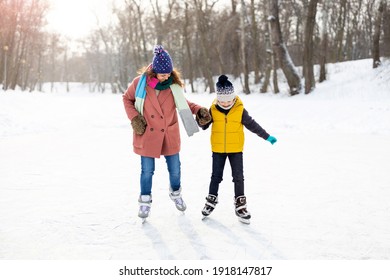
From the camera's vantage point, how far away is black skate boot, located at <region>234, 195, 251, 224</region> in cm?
340

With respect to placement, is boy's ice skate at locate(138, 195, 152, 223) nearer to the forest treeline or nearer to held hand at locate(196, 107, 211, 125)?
held hand at locate(196, 107, 211, 125)

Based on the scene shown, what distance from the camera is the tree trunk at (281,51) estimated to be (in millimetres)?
14980

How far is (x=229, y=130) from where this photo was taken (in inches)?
132

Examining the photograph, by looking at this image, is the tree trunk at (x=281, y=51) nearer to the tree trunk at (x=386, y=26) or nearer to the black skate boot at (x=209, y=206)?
the tree trunk at (x=386, y=26)

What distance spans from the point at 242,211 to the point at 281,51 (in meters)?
13.1

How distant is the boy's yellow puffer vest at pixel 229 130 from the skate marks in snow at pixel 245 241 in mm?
721

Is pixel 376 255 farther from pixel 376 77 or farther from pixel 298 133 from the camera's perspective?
pixel 376 77

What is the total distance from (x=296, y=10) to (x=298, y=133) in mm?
16760

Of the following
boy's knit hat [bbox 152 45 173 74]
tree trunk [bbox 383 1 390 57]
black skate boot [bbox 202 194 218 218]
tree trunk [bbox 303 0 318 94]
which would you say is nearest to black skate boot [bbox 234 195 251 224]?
black skate boot [bbox 202 194 218 218]

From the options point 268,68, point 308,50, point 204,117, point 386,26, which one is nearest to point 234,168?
point 204,117

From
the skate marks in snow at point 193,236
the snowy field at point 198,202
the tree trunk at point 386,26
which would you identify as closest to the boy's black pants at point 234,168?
the snowy field at point 198,202

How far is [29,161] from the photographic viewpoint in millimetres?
6215

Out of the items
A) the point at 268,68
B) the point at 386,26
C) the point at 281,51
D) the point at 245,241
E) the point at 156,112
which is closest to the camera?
the point at 245,241

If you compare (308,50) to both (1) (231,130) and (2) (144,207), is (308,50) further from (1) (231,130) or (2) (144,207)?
(2) (144,207)
